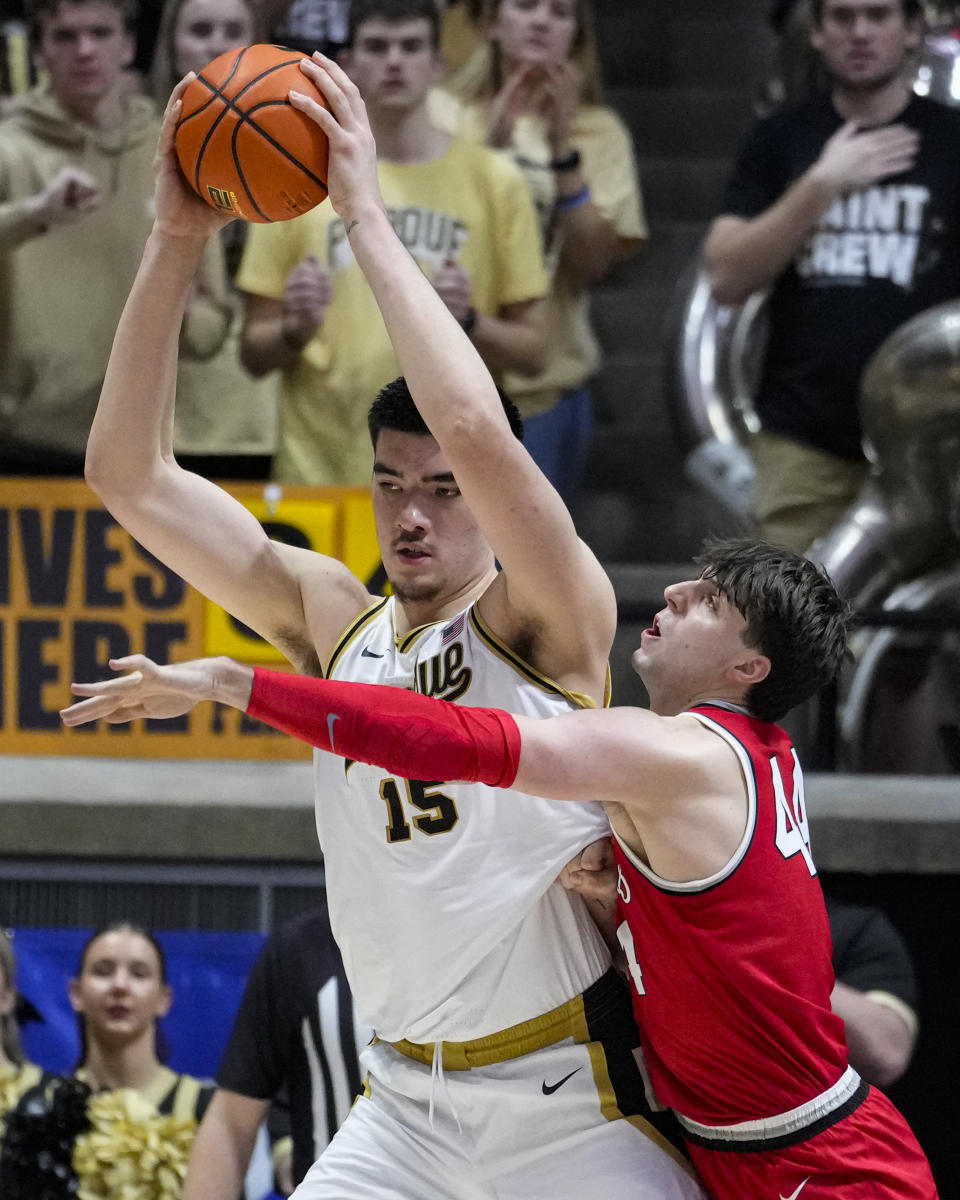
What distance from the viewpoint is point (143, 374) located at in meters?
3.06

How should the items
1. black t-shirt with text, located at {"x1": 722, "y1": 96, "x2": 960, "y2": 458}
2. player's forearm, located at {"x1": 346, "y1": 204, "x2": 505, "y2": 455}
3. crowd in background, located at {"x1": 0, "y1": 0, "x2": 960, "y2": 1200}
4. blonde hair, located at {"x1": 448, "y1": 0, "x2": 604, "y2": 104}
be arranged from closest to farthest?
1. player's forearm, located at {"x1": 346, "y1": 204, "x2": 505, "y2": 455}
2. crowd in background, located at {"x1": 0, "y1": 0, "x2": 960, "y2": 1200}
3. black t-shirt with text, located at {"x1": 722, "y1": 96, "x2": 960, "y2": 458}
4. blonde hair, located at {"x1": 448, "y1": 0, "x2": 604, "y2": 104}

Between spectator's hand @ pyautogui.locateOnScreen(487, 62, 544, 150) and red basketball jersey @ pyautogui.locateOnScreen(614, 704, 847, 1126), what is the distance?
3.48 meters

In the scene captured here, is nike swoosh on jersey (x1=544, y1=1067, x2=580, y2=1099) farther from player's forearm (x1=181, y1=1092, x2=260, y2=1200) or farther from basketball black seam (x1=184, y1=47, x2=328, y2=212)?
player's forearm (x1=181, y1=1092, x2=260, y2=1200)

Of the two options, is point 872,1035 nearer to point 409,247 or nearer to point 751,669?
point 751,669

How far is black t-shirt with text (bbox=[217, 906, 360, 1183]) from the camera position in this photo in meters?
4.51

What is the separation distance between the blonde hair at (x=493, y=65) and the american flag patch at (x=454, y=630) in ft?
11.4

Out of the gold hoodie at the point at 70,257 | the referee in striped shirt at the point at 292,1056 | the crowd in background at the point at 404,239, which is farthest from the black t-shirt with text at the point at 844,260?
the referee in striped shirt at the point at 292,1056

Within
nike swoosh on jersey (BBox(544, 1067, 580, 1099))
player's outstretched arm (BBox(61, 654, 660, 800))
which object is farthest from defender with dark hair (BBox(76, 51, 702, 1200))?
player's outstretched arm (BBox(61, 654, 660, 800))

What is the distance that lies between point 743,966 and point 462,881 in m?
0.48

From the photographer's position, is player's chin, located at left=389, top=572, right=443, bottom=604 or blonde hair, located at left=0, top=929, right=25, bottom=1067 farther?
blonde hair, located at left=0, top=929, right=25, bottom=1067

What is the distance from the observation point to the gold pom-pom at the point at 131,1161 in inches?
184

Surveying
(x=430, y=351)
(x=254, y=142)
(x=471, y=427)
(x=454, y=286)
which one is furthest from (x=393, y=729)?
(x=454, y=286)

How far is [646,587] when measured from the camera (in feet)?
22.0

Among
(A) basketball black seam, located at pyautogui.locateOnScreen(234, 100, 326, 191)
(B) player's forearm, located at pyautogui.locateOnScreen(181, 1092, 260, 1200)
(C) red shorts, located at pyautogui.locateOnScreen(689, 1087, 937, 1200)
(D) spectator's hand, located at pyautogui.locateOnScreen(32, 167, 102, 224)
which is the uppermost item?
(A) basketball black seam, located at pyautogui.locateOnScreen(234, 100, 326, 191)
